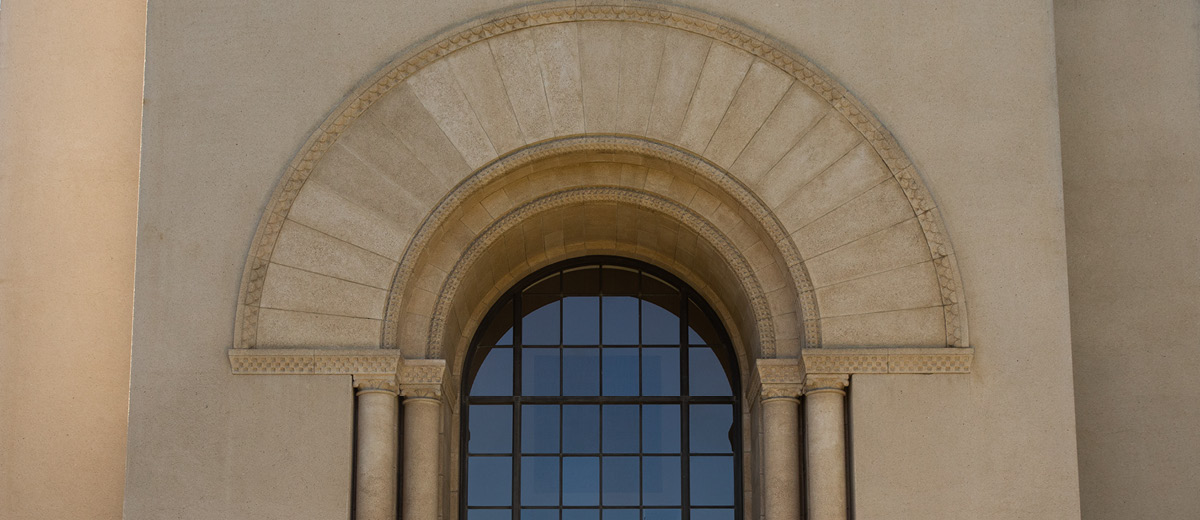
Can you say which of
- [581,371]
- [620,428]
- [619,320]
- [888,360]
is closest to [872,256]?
[888,360]

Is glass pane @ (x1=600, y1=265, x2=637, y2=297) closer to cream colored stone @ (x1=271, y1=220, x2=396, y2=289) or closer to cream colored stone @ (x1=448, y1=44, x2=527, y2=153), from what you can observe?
cream colored stone @ (x1=448, y1=44, x2=527, y2=153)

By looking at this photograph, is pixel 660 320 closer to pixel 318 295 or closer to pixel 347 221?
pixel 347 221

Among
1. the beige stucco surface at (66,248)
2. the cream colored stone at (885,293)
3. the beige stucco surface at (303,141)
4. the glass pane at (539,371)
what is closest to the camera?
the beige stucco surface at (303,141)

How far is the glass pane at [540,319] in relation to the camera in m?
17.9

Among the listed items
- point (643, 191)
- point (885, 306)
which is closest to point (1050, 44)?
point (885, 306)

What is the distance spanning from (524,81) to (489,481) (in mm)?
4954

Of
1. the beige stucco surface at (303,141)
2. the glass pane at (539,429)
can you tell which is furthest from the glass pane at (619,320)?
the beige stucco surface at (303,141)

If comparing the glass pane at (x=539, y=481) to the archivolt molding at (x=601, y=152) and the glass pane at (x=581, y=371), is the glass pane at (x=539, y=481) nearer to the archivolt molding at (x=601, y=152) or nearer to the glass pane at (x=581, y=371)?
the glass pane at (x=581, y=371)

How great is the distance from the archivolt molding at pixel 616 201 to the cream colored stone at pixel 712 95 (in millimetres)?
1050

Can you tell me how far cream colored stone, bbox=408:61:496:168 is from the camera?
49.9 feet

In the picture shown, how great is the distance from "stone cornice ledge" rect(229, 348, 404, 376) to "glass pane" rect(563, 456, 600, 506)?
3465 mm

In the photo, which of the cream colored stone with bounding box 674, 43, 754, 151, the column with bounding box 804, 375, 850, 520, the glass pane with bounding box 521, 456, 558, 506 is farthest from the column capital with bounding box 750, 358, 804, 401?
the glass pane with bounding box 521, 456, 558, 506

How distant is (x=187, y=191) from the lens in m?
14.9

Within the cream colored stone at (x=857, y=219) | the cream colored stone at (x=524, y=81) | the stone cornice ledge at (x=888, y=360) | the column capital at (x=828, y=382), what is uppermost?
the cream colored stone at (x=524, y=81)
